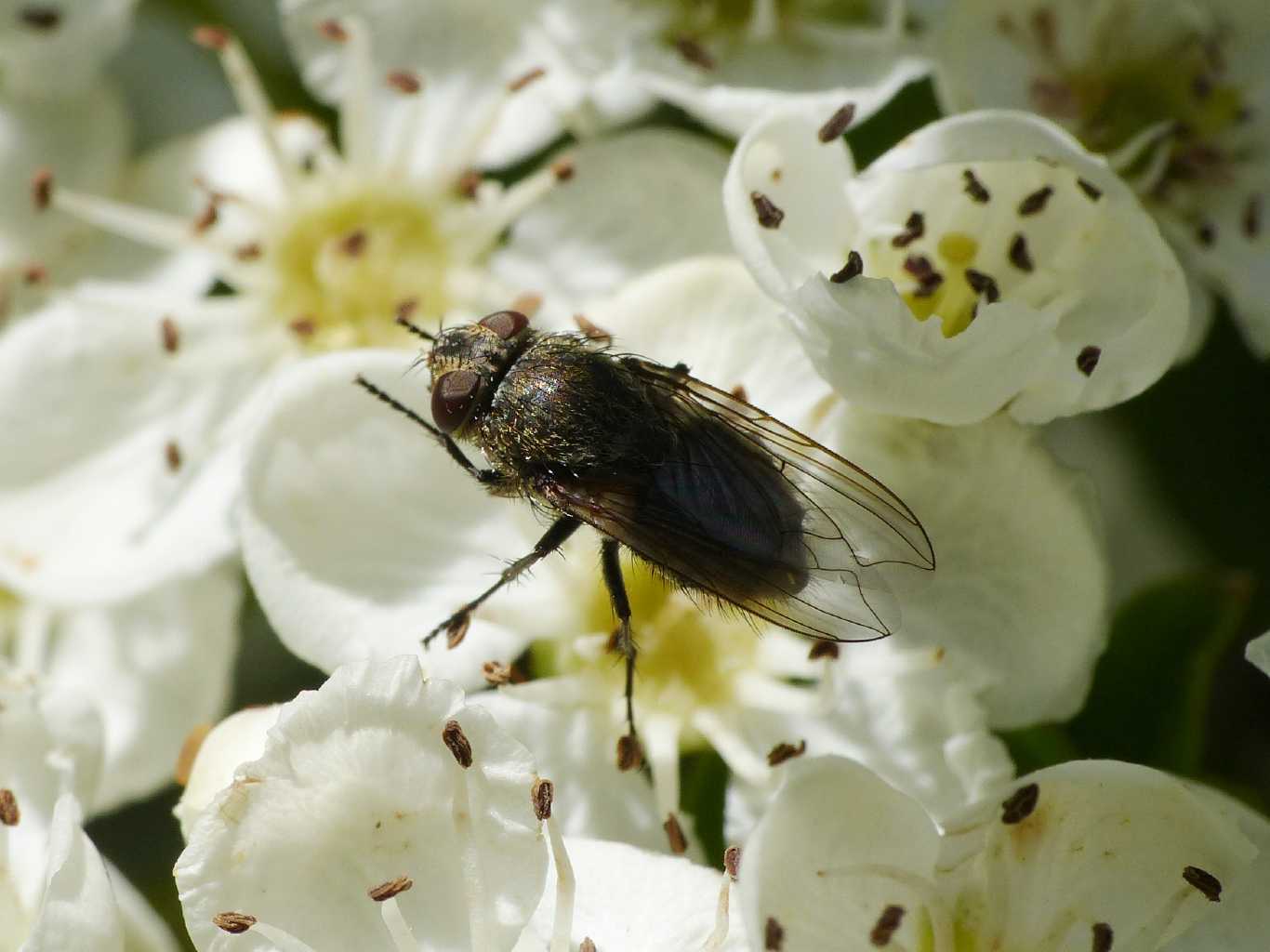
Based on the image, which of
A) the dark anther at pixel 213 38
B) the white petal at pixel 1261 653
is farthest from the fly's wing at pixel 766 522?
the dark anther at pixel 213 38

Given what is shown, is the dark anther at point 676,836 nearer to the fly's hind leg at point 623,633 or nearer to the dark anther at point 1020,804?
the fly's hind leg at point 623,633

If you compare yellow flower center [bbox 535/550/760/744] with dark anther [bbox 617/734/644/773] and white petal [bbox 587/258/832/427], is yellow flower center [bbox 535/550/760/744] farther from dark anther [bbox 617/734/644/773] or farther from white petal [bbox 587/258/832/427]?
white petal [bbox 587/258/832/427]

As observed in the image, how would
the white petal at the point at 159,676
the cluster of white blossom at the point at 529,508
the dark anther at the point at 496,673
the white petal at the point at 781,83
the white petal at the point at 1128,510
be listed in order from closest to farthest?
the cluster of white blossom at the point at 529,508, the dark anther at the point at 496,673, the white petal at the point at 781,83, the white petal at the point at 159,676, the white petal at the point at 1128,510

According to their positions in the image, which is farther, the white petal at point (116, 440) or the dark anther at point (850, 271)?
the white petal at point (116, 440)

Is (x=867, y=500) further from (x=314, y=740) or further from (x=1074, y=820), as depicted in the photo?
(x=314, y=740)

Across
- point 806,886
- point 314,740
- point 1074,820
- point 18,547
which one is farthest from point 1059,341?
point 18,547

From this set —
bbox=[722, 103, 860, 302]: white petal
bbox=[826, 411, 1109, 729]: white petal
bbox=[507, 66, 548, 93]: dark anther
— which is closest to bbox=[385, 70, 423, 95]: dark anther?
bbox=[507, 66, 548, 93]: dark anther
